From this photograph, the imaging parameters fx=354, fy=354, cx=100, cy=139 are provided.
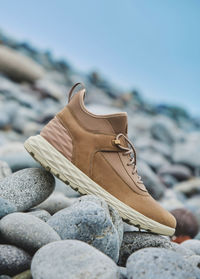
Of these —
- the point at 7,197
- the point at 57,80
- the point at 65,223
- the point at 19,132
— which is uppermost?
the point at 65,223

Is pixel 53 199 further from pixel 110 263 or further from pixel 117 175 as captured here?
pixel 110 263

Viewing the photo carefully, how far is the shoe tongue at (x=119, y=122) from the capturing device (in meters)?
2.47

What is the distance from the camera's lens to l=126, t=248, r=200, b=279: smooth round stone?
148 cm

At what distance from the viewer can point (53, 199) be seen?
2.70 meters

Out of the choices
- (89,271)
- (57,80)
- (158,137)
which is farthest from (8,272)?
(57,80)

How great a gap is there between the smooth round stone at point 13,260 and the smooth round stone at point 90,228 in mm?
261

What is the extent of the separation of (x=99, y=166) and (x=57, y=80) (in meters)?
15.5

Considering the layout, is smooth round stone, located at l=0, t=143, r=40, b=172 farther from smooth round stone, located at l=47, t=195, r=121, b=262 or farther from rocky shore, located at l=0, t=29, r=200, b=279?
smooth round stone, located at l=47, t=195, r=121, b=262

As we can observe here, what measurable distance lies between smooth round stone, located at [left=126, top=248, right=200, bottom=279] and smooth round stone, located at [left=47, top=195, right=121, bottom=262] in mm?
295

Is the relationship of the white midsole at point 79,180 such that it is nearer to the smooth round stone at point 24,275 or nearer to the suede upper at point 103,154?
the suede upper at point 103,154

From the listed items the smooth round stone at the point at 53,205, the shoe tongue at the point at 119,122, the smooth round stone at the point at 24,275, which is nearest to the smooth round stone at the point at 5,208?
the smooth round stone at the point at 24,275

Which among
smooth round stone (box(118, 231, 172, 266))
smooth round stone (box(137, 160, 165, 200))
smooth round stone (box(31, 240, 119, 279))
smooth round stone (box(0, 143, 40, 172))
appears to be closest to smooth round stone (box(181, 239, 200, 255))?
smooth round stone (box(118, 231, 172, 266))

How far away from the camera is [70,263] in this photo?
1.51 m

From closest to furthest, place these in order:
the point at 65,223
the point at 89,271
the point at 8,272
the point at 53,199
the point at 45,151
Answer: the point at 89,271, the point at 8,272, the point at 65,223, the point at 45,151, the point at 53,199
